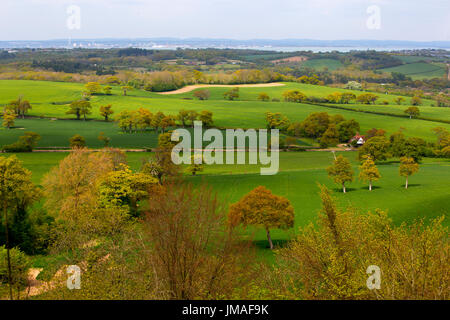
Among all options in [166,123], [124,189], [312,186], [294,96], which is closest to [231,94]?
[294,96]

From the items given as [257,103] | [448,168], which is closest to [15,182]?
[448,168]

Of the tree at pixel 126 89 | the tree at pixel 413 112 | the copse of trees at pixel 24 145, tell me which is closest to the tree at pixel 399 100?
the tree at pixel 413 112

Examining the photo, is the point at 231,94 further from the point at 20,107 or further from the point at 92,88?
the point at 20,107

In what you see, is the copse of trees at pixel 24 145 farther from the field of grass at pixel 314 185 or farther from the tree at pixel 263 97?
the tree at pixel 263 97

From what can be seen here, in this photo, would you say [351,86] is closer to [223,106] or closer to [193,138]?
[223,106]

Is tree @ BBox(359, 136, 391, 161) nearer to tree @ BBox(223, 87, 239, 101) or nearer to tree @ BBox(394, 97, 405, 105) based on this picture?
tree @ BBox(394, 97, 405, 105)

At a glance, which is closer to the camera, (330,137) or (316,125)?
(330,137)
